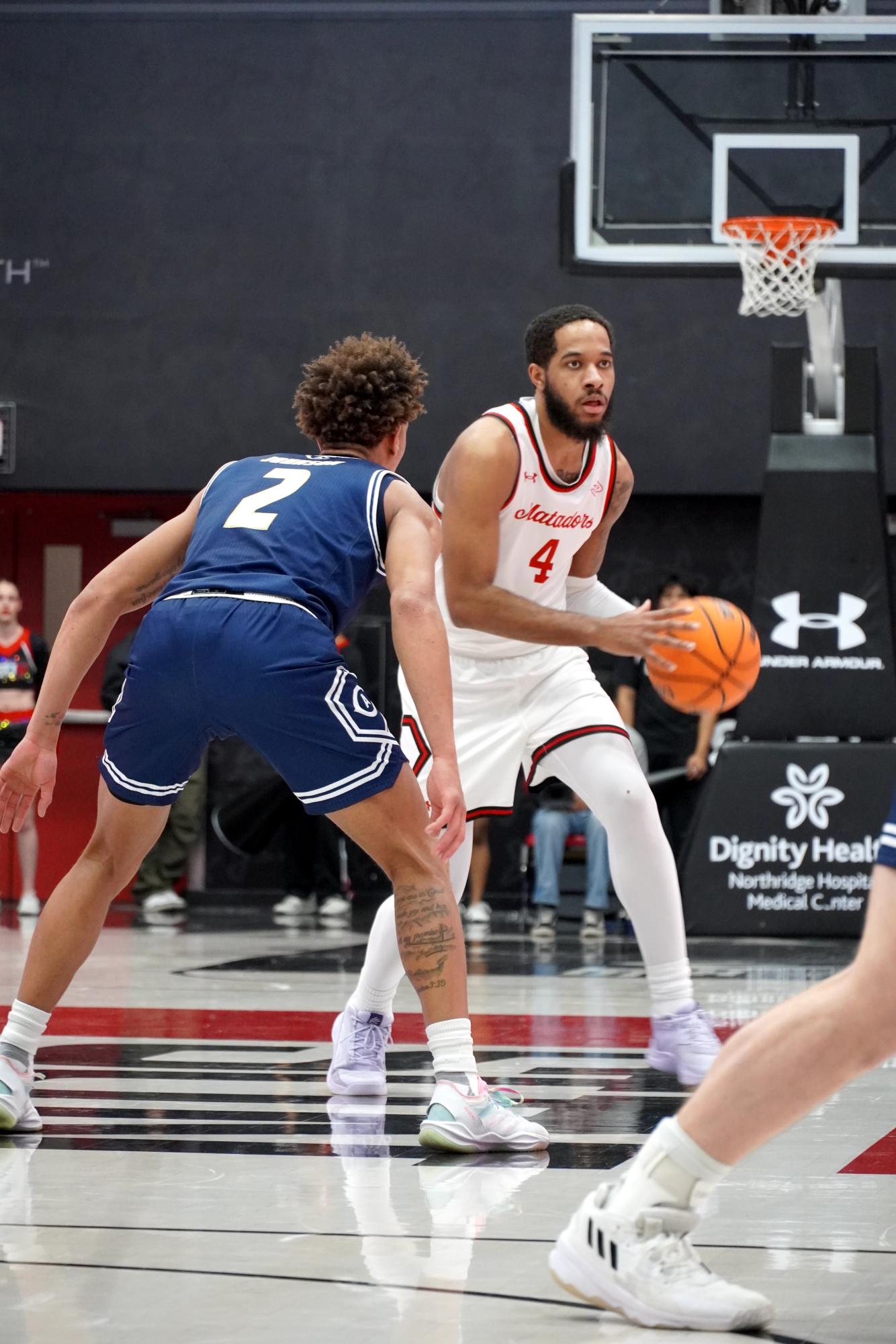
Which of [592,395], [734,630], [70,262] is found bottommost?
[734,630]

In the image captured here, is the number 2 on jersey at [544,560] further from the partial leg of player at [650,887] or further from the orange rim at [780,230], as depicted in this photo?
the orange rim at [780,230]

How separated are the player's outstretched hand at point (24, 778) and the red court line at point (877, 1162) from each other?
5.80 feet

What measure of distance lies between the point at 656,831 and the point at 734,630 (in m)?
1.09

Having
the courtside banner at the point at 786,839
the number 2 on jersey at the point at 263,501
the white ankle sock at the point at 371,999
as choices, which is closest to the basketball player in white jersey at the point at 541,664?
→ the white ankle sock at the point at 371,999

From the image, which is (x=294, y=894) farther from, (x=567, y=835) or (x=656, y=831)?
(x=656, y=831)

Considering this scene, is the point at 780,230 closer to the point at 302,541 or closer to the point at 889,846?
the point at 302,541

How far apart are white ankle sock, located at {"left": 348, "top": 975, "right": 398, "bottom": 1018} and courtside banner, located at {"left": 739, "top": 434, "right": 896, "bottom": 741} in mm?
5639

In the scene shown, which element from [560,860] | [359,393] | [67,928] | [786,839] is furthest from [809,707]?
[67,928]

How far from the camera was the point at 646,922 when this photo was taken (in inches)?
182

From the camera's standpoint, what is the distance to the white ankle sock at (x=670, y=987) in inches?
182

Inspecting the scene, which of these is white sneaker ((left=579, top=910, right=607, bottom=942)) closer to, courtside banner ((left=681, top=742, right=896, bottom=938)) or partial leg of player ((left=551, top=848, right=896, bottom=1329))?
courtside banner ((left=681, top=742, right=896, bottom=938))

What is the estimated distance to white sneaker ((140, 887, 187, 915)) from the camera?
1176 centimetres

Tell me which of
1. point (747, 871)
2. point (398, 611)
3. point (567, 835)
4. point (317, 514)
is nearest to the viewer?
point (398, 611)

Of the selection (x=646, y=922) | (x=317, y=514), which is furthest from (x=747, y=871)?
(x=317, y=514)
